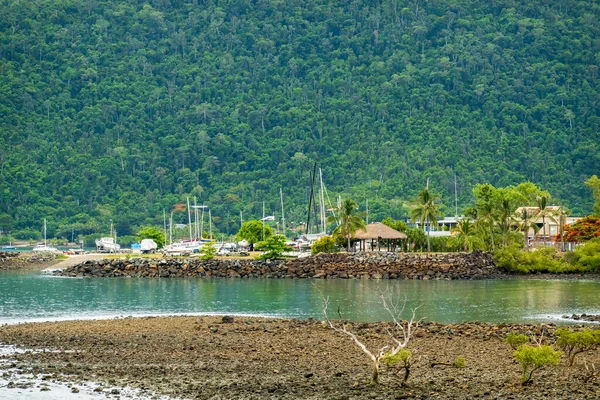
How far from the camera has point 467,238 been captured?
320ft

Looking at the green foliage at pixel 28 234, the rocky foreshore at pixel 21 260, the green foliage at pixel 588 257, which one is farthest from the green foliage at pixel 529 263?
the green foliage at pixel 28 234

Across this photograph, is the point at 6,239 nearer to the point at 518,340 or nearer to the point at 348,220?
the point at 348,220

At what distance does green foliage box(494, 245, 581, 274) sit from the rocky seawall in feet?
3.92

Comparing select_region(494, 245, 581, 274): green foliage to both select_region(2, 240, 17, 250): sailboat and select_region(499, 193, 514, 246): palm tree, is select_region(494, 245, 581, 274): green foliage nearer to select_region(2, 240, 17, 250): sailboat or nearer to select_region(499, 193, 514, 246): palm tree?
select_region(499, 193, 514, 246): palm tree

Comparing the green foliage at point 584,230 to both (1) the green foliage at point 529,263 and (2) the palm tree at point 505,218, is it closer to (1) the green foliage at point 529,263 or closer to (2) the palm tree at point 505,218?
(2) the palm tree at point 505,218

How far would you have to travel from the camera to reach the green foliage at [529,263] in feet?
285

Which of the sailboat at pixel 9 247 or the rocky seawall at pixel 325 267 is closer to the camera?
the rocky seawall at pixel 325 267

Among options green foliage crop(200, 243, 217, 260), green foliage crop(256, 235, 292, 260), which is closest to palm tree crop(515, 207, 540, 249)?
green foliage crop(256, 235, 292, 260)

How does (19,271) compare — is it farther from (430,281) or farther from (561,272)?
(561,272)

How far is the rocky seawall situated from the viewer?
8569cm

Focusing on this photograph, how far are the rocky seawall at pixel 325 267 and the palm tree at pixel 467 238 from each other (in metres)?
5.82

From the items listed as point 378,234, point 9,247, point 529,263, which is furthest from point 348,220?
point 9,247

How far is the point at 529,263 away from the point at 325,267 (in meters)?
16.9

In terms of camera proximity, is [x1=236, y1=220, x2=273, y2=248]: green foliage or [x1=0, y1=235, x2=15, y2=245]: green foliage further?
[x1=0, y1=235, x2=15, y2=245]: green foliage
